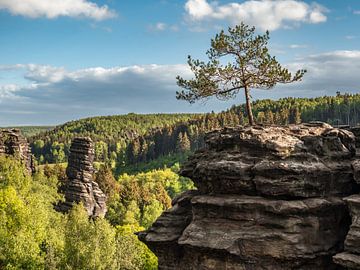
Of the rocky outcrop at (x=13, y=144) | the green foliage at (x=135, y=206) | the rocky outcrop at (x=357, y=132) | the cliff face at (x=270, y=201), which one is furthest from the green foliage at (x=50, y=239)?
the rocky outcrop at (x=357, y=132)

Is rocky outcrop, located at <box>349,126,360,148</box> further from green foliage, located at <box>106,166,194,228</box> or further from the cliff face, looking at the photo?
green foliage, located at <box>106,166,194,228</box>

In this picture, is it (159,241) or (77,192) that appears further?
(77,192)

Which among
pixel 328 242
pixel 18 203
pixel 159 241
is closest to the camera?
pixel 328 242

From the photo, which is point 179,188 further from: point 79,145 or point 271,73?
point 271,73

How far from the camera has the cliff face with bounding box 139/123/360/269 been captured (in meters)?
23.3

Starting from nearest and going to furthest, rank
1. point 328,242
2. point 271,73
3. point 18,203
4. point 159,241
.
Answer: point 328,242
point 159,241
point 271,73
point 18,203

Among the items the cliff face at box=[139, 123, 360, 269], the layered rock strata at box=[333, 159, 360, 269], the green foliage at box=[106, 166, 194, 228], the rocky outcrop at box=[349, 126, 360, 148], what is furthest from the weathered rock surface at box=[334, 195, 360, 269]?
the green foliage at box=[106, 166, 194, 228]

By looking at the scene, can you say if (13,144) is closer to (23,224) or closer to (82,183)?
(82,183)

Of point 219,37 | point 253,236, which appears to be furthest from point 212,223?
point 219,37

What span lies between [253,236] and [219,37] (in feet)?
51.0

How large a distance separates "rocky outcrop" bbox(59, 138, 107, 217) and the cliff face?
64844 mm

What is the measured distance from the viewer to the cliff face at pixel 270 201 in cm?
2328

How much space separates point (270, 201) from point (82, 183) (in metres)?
72.2

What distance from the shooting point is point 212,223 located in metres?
25.4
